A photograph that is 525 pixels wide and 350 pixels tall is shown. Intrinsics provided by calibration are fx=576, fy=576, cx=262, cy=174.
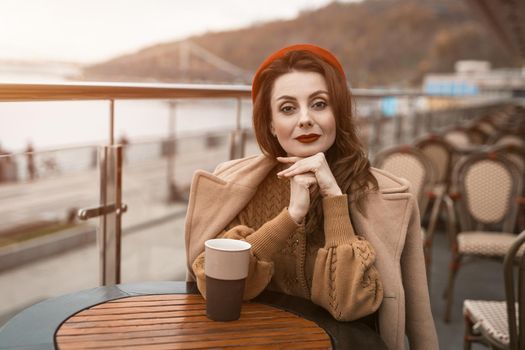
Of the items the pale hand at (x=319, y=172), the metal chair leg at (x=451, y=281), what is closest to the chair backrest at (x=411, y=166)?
the metal chair leg at (x=451, y=281)

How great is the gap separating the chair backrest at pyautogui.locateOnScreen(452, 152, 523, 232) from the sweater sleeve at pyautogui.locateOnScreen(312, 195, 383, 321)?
207cm

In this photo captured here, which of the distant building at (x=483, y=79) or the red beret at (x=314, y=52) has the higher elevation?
the distant building at (x=483, y=79)

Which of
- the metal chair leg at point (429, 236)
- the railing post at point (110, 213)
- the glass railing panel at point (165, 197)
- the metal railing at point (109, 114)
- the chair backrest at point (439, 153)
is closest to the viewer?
the metal railing at point (109, 114)

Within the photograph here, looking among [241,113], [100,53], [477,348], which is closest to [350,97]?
[241,113]

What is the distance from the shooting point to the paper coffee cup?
1.02 metres

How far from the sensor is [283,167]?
4.57ft

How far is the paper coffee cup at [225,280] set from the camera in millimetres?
1022

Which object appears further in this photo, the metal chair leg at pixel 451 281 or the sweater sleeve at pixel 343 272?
the metal chair leg at pixel 451 281

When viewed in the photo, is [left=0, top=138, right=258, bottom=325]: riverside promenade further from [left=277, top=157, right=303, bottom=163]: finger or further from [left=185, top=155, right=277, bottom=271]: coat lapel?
[left=277, top=157, right=303, bottom=163]: finger

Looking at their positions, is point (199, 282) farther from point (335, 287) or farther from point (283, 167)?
point (283, 167)

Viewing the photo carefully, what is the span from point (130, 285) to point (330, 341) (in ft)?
1.55

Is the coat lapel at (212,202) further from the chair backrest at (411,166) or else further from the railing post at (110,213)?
the chair backrest at (411,166)

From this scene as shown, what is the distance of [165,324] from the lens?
40.2 inches

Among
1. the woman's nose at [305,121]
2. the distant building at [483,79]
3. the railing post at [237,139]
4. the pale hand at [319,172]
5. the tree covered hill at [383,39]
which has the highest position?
the tree covered hill at [383,39]
